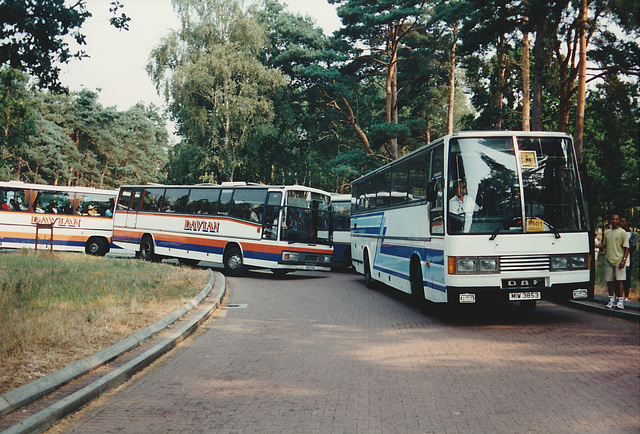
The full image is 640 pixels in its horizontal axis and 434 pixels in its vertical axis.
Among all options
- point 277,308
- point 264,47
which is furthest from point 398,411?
point 264,47

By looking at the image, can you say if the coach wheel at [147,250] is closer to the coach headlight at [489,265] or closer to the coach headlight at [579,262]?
the coach headlight at [489,265]

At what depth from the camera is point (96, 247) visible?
27938 mm

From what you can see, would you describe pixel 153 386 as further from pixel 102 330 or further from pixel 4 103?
pixel 4 103

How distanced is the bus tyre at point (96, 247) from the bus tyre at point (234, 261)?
10.00 m

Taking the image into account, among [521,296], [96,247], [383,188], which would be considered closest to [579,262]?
[521,296]

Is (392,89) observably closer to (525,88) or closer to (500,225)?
(525,88)

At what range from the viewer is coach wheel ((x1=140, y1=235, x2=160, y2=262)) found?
24094 millimetres

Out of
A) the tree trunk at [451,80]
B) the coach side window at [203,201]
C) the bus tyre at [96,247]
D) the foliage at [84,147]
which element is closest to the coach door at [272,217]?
the coach side window at [203,201]

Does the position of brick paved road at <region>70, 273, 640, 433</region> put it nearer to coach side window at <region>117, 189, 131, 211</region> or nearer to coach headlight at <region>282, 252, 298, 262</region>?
coach headlight at <region>282, 252, 298, 262</region>

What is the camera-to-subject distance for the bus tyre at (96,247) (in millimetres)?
27812

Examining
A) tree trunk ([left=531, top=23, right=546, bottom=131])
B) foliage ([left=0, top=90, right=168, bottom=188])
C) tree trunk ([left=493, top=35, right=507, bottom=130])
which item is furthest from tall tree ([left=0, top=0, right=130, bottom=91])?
foliage ([left=0, top=90, right=168, bottom=188])

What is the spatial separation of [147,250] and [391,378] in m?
19.4

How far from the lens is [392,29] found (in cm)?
3322

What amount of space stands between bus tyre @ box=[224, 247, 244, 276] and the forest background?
11.6m
